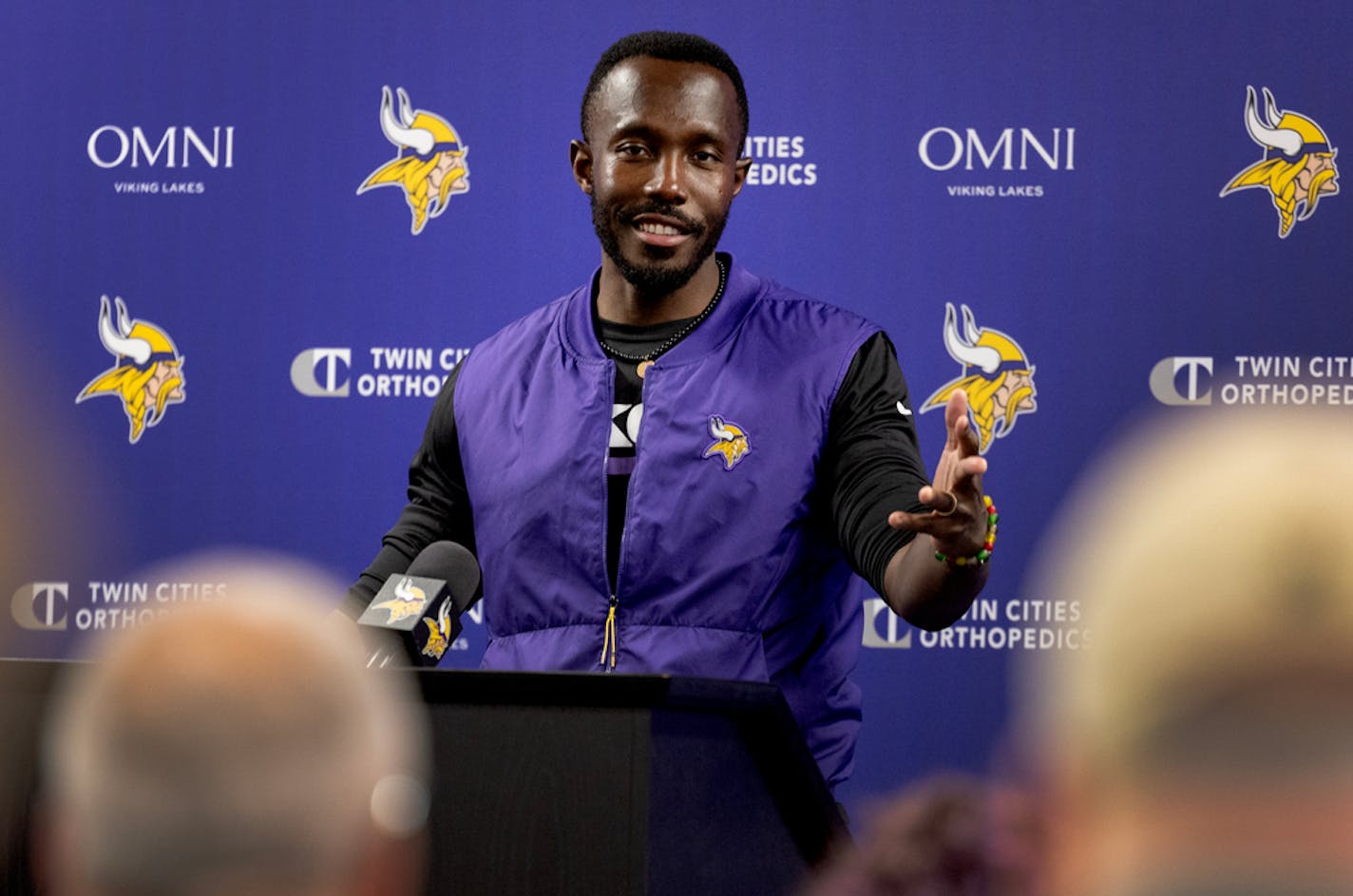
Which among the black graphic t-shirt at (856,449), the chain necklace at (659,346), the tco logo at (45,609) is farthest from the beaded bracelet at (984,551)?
the tco logo at (45,609)

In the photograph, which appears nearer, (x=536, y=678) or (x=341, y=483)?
(x=536, y=678)

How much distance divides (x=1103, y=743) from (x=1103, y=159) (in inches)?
139

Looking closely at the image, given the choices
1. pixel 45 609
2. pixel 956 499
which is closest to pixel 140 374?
pixel 45 609

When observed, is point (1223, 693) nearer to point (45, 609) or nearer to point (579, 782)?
point (579, 782)

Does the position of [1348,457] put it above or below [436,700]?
above

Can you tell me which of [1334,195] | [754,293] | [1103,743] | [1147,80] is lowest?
[1103,743]

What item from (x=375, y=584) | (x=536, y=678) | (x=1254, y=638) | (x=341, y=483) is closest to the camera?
(x=1254, y=638)

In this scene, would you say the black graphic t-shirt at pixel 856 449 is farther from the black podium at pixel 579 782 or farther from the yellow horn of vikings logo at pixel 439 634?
the black podium at pixel 579 782

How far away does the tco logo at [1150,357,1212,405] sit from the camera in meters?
3.80

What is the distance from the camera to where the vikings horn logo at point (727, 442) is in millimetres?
2521

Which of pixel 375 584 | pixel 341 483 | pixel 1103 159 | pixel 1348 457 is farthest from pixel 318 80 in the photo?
pixel 1348 457

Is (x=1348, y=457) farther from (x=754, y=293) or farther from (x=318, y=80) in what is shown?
(x=318, y=80)

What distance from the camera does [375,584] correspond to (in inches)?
96.5

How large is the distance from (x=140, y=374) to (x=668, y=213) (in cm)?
206
